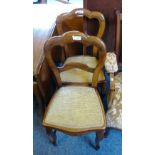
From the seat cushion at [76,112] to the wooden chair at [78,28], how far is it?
223 mm

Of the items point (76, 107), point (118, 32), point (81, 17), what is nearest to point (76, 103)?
point (76, 107)

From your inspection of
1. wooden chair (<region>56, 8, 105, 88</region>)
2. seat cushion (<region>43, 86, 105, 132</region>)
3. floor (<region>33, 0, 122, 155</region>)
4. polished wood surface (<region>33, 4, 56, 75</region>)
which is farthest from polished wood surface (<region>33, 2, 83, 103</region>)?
floor (<region>33, 0, 122, 155</region>)

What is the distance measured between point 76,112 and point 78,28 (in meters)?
1.04

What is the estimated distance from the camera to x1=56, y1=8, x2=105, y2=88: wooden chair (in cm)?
178

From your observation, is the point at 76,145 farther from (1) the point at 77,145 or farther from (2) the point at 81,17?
(2) the point at 81,17

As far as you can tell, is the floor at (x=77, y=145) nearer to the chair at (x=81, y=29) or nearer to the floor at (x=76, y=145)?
the floor at (x=76, y=145)

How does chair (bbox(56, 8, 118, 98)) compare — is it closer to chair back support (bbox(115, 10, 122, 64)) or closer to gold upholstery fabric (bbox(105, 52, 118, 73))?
gold upholstery fabric (bbox(105, 52, 118, 73))

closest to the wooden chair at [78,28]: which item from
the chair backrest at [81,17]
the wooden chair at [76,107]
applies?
the chair backrest at [81,17]

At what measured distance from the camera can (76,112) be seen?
4.64 ft

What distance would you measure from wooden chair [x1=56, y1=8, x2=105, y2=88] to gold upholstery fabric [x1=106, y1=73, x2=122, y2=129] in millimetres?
142
